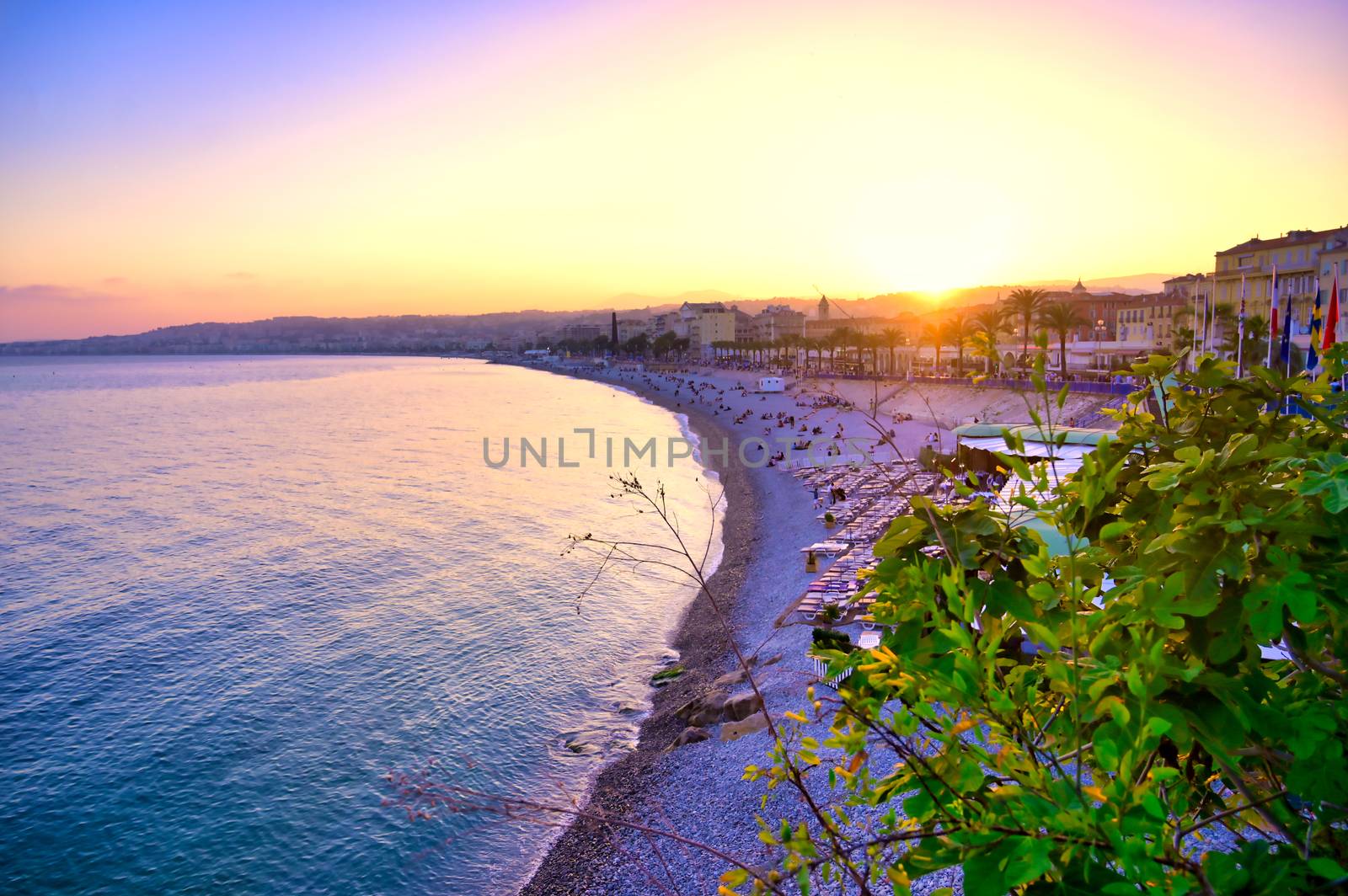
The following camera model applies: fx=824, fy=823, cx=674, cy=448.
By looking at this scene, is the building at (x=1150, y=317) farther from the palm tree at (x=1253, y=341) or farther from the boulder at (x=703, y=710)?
the boulder at (x=703, y=710)

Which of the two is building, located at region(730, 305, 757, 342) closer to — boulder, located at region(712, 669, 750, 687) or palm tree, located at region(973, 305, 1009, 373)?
palm tree, located at region(973, 305, 1009, 373)

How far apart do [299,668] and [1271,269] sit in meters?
58.2

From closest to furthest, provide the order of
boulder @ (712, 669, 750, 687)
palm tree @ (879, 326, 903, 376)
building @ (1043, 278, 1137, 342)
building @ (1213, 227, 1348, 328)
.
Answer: boulder @ (712, 669, 750, 687) → building @ (1213, 227, 1348, 328) → palm tree @ (879, 326, 903, 376) → building @ (1043, 278, 1137, 342)

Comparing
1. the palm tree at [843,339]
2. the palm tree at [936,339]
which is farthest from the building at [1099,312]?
the palm tree at [843,339]

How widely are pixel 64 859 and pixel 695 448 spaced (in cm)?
4274

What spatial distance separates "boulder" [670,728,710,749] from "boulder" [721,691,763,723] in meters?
0.59

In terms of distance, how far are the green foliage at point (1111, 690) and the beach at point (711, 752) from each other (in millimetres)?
494

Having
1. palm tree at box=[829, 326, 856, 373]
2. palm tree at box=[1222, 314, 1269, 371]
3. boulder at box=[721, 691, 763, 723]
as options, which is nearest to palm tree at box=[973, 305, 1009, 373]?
boulder at box=[721, 691, 763, 723]

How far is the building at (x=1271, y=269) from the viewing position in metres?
47.0

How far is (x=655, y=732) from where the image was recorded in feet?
48.1

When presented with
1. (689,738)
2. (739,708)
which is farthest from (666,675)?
(689,738)

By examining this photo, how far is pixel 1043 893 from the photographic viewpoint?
5.89ft

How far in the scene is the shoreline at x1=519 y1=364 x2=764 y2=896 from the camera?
11242 millimetres

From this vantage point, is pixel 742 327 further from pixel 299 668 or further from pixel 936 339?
pixel 299 668
